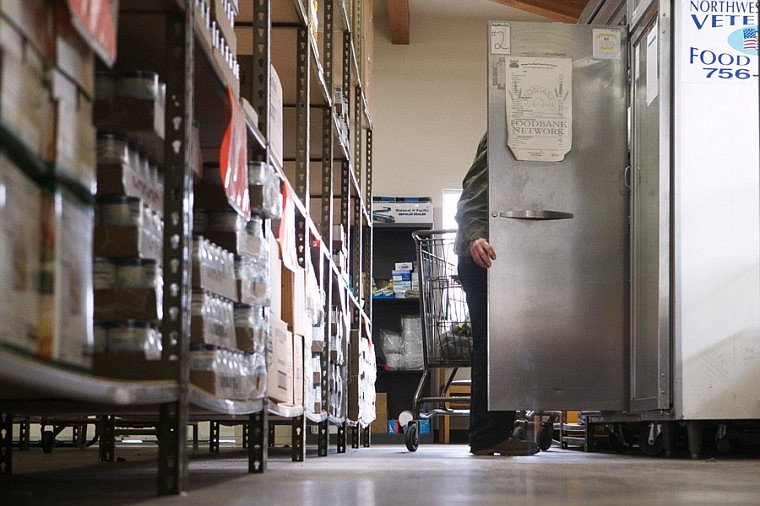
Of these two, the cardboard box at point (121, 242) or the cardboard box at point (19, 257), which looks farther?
the cardboard box at point (121, 242)

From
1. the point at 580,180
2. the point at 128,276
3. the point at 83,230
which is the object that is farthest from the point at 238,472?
the point at 580,180

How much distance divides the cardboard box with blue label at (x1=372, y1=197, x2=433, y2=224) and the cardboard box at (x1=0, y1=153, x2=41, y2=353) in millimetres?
8749

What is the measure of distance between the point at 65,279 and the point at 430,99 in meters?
9.94

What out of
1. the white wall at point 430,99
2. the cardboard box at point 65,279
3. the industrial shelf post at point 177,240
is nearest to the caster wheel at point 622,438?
the industrial shelf post at point 177,240

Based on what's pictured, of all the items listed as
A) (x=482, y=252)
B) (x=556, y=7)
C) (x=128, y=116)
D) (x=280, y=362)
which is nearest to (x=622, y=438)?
(x=482, y=252)

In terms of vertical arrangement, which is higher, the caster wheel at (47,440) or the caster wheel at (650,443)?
the caster wheel at (650,443)

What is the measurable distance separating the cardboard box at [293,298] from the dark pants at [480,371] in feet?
4.16

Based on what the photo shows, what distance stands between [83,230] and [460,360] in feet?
13.9

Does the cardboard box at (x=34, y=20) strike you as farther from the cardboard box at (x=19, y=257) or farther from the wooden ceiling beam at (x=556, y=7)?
the wooden ceiling beam at (x=556, y=7)

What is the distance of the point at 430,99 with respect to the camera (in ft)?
36.1

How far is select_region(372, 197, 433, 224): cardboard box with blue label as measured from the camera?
995cm

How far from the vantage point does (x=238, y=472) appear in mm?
2711

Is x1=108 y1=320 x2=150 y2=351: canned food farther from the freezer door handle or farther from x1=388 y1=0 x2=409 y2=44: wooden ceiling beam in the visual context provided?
x1=388 y1=0 x2=409 y2=44: wooden ceiling beam

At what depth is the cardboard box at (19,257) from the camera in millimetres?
1063
